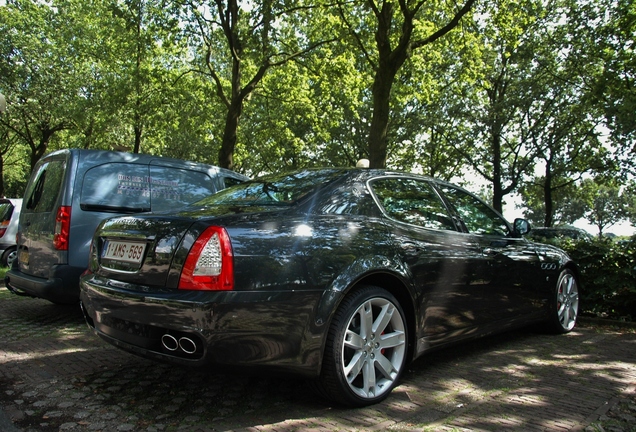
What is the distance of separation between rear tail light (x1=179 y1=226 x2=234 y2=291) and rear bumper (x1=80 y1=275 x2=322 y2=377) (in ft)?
0.17

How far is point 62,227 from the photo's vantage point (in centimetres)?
530

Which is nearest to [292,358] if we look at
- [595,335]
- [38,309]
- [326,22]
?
[595,335]

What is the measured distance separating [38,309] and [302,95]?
1362 cm

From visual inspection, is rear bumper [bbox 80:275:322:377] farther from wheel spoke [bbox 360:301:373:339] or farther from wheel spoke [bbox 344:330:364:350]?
wheel spoke [bbox 360:301:373:339]

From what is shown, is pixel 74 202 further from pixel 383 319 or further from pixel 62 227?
pixel 383 319

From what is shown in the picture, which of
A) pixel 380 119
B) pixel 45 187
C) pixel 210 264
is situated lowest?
pixel 210 264

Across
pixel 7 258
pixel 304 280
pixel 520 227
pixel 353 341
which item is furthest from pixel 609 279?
pixel 7 258

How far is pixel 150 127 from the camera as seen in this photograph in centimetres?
1944

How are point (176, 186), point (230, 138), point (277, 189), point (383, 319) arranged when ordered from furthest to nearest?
point (230, 138) → point (176, 186) → point (277, 189) → point (383, 319)

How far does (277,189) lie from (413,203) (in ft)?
3.54

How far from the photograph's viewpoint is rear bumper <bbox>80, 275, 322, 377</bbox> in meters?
2.74

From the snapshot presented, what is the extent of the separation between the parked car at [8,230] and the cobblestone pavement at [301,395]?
730 centimetres

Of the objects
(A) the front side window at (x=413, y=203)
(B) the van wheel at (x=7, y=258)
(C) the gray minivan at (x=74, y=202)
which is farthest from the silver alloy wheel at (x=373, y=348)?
(B) the van wheel at (x=7, y=258)

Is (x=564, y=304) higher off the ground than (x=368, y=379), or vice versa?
(x=564, y=304)
